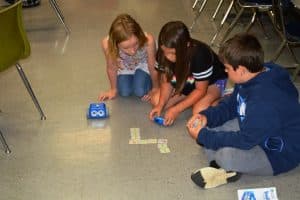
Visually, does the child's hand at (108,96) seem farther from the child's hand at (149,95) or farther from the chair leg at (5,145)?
the chair leg at (5,145)

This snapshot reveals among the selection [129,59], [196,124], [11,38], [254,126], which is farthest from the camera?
[129,59]

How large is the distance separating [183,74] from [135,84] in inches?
20.8

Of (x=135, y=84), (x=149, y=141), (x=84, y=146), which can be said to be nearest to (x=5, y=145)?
(x=84, y=146)

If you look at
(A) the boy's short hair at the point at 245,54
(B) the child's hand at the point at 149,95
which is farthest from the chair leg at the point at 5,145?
(A) the boy's short hair at the point at 245,54

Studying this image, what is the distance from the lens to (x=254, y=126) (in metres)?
2.05

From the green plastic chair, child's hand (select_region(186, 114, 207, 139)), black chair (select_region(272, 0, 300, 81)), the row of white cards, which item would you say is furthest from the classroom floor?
black chair (select_region(272, 0, 300, 81))

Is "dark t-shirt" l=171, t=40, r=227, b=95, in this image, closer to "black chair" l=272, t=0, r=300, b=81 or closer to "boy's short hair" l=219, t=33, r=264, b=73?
"boy's short hair" l=219, t=33, r=264, b=73

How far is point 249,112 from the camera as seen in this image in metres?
2.07

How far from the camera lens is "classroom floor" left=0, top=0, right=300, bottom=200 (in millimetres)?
2227

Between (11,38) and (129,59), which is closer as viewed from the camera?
(11,38)

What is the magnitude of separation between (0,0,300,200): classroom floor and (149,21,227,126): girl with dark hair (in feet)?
0.37

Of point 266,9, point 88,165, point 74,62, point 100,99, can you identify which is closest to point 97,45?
point 74,62

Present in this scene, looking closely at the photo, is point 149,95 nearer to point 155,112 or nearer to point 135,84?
point 135,84

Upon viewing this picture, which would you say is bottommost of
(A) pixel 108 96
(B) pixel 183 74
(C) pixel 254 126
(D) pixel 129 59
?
(A) pixel 108 96
